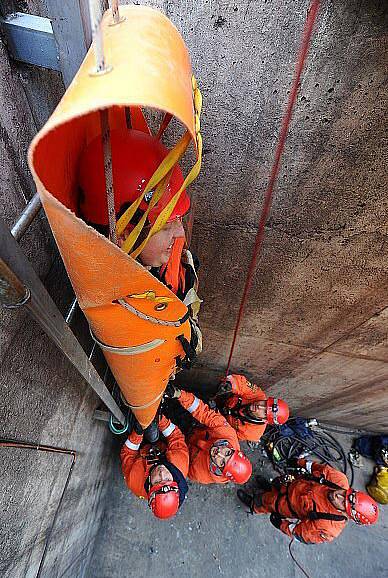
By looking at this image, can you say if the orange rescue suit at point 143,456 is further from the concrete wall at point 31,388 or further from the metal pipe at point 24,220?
the metal pipe at point 24,220

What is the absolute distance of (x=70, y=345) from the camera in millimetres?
1442

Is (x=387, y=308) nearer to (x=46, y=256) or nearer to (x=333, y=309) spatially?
(x=333, y=309)

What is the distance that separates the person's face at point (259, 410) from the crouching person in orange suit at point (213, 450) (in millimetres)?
263

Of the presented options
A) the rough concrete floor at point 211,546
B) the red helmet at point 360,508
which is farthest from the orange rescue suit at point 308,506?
the rough concrete floor at point 211,546

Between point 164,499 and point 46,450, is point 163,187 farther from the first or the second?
point 164,499

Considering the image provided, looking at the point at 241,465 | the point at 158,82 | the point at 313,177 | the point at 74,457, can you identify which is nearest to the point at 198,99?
the point at 158,82

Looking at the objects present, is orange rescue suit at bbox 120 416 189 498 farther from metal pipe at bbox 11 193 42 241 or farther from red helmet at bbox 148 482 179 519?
metal pipe at bbox 11 193 42 241

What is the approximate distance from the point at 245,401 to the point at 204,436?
51cm

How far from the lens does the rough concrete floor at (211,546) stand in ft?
12.6

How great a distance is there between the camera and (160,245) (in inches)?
54.1

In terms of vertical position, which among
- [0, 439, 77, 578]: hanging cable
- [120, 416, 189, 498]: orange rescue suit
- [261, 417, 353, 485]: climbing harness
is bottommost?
[261, 417, 353, 485]: climbing harness

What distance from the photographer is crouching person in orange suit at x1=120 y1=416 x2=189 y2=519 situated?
2844 millimetres

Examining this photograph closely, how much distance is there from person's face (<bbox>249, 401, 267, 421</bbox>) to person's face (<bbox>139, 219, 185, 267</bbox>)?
249 centimetres

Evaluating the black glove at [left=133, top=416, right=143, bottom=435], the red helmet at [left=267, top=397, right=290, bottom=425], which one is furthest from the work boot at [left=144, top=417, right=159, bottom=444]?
the red helmet at [left=267, top=397, right=290, bottom=425]
